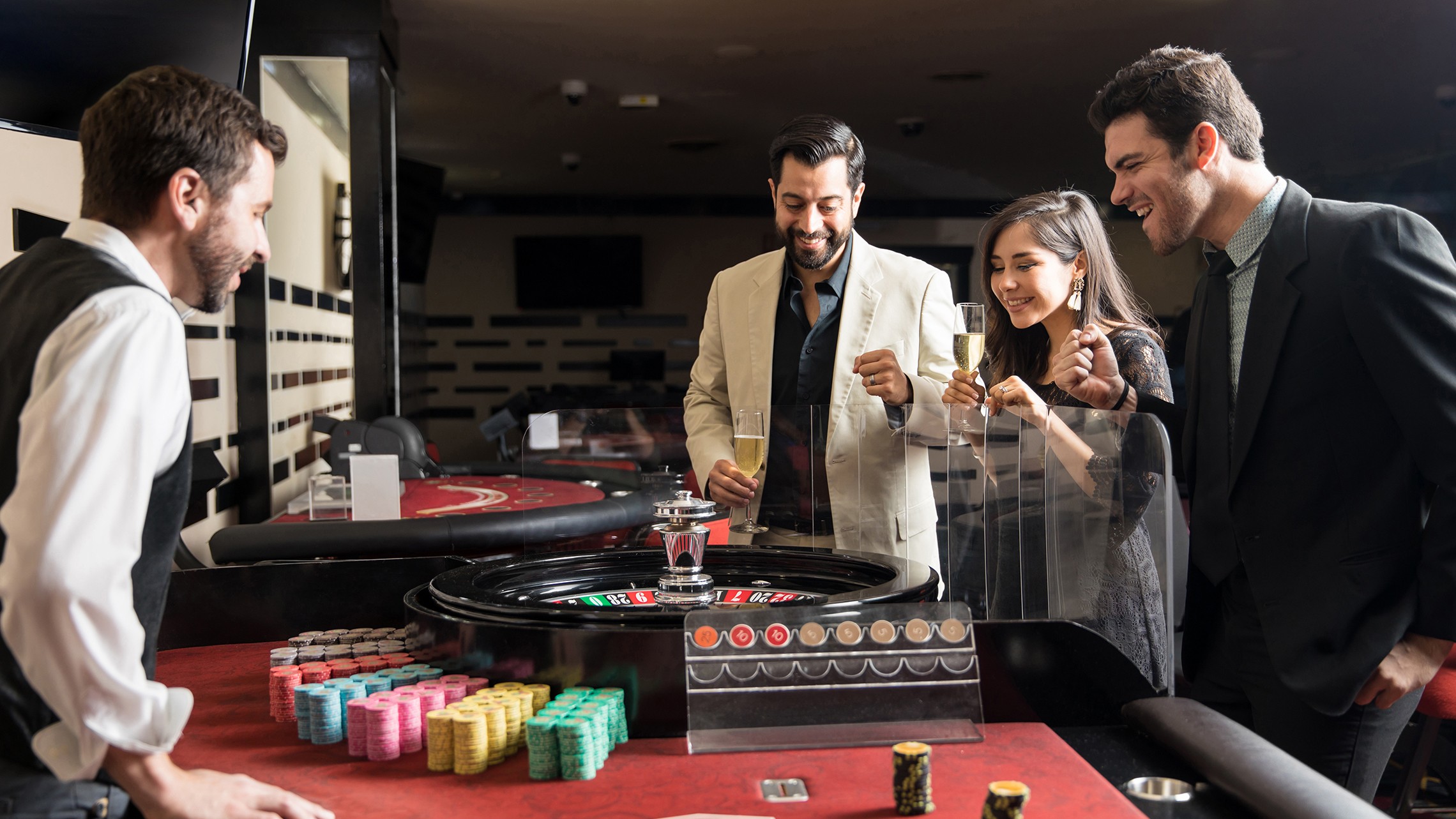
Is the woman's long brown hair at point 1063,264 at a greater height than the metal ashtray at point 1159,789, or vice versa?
the woman's long brown hair at point 1063,264

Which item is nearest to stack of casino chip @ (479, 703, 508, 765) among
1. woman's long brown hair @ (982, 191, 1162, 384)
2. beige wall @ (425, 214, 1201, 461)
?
woman's long brown hair @ (982, 191, 1162, 384)

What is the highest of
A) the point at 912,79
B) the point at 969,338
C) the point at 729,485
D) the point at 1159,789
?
the point at 912,79

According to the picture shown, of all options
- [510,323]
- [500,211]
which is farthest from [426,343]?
[500,211]

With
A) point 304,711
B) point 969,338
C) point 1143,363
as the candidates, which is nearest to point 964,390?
point 969,338

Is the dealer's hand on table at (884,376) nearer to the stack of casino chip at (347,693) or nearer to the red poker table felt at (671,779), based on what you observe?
the red poker table felt at (671,779)

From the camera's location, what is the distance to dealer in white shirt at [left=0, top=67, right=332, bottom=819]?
2.83ft

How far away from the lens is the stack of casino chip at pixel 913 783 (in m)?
1.00

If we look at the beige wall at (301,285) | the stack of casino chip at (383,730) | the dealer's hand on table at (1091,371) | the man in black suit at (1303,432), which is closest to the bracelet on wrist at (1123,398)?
the dealer's hand on table at (1091,371)

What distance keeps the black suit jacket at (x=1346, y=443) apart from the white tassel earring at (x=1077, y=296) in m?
0.59

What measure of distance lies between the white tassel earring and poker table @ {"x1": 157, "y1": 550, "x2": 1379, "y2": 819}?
103 cm

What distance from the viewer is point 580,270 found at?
8.45 m

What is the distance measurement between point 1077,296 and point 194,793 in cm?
188

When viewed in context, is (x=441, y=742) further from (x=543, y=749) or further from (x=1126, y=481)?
(x=1126, y=481)

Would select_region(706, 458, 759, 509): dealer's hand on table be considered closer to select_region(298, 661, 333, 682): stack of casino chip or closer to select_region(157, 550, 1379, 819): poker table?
select_region(157, 550, 1379, 819): poker table
